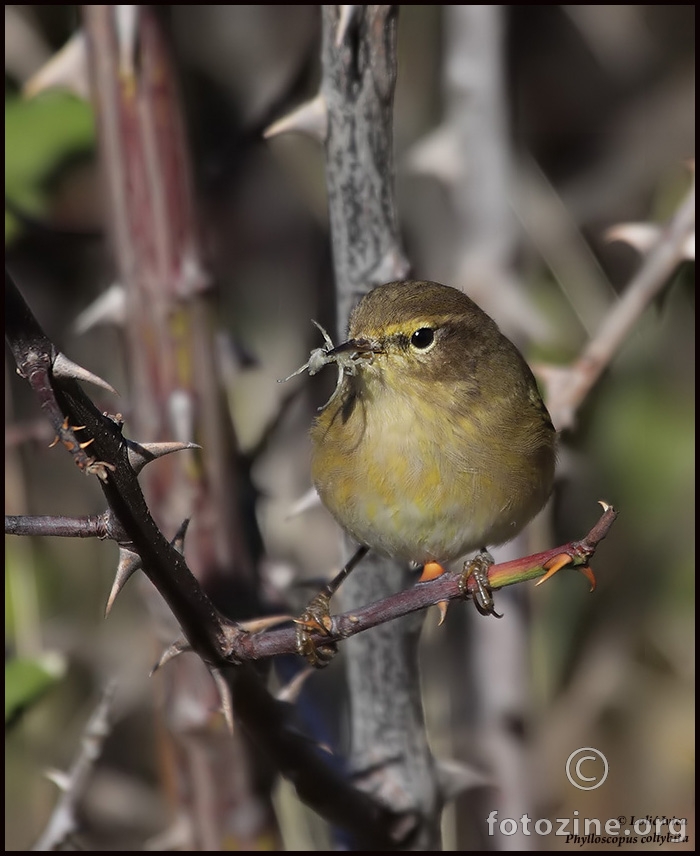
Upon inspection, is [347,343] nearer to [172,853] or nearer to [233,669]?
[233,669]

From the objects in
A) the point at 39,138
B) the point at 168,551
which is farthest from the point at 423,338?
the point at 39,138

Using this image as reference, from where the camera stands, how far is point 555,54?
3.83 metres

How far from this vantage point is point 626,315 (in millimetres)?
2553

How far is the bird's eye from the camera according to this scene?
214 centimetres

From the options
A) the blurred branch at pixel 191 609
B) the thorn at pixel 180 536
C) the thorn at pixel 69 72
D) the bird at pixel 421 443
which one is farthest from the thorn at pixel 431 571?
the thorn at pixel 69 72

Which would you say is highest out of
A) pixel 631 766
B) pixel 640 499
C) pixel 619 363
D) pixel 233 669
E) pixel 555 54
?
pixel 555 54

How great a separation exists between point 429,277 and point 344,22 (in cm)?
120

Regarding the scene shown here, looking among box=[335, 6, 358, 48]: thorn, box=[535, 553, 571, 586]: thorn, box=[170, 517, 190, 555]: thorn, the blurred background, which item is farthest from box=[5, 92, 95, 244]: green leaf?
box=[535, 553, 571, 586]: thorn

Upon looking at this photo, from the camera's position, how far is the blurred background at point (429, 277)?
304 centimetres

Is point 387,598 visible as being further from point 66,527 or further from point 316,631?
point 66,527

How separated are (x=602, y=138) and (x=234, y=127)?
1.46 metres

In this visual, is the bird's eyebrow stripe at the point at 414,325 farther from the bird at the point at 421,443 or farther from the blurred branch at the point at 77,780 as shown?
the blurred branch at the point at 77,780

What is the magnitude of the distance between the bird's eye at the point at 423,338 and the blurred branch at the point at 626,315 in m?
0.49

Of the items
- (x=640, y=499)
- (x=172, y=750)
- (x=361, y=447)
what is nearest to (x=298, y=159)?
(x=361, y=447)
